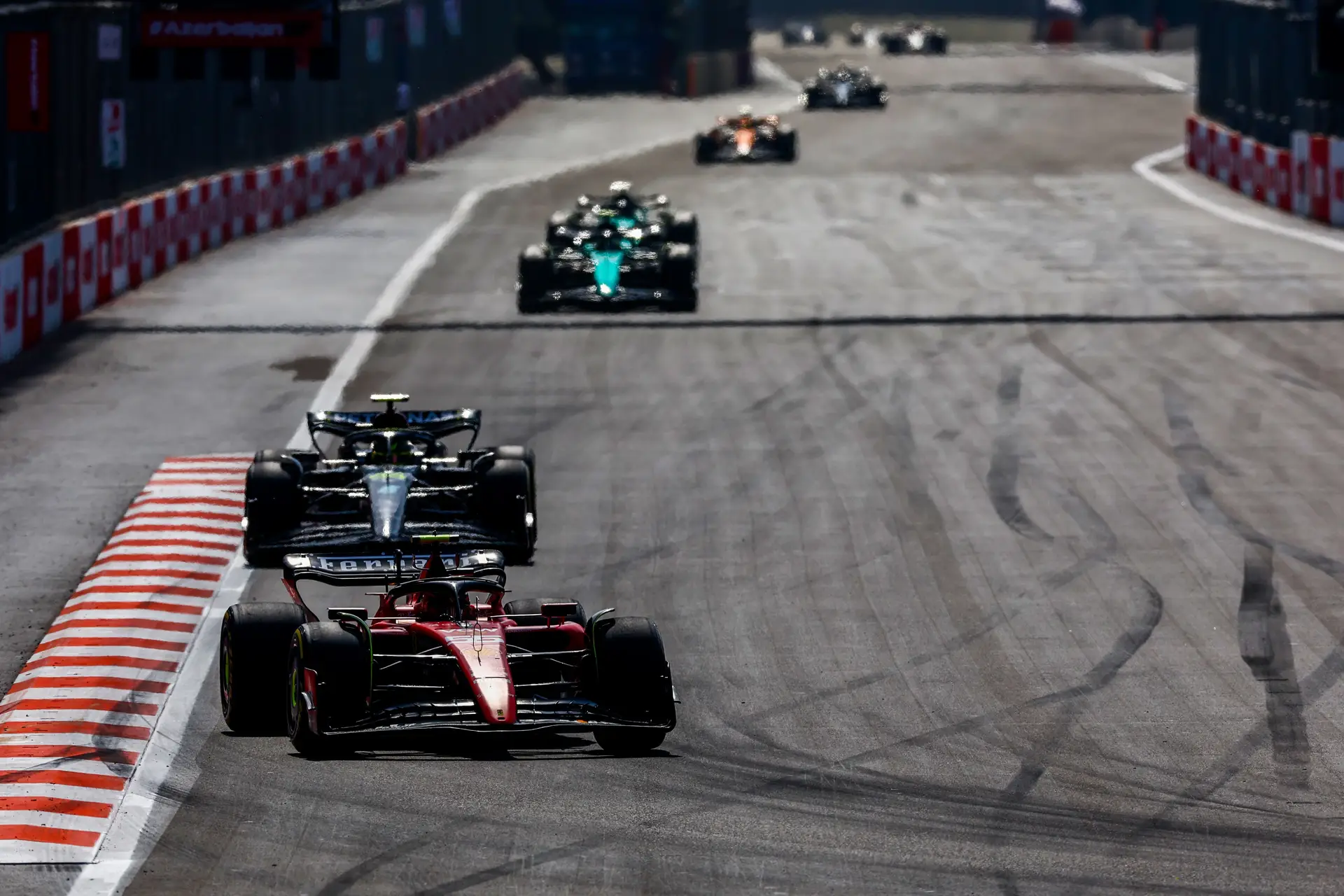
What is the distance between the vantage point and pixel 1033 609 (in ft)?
47.9

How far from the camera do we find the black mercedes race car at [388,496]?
15.6m

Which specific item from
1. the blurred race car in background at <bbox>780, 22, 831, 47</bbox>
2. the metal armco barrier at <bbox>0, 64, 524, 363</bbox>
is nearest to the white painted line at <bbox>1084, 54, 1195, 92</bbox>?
the blurred race car in background at <bbox>780, 22, 831, 47</bbox>

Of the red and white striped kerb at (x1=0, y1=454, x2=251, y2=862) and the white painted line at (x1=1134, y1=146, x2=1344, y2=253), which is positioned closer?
the red and white striped kerb at (x1=0, y1=454, x2=251, y2=862)

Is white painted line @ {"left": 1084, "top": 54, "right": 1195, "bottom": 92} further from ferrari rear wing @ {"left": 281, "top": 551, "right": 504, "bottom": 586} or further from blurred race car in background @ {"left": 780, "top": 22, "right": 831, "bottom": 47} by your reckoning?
ferrari rear wing @ {"left": 281, "top": 551, "right": 504, "bottom": 586}

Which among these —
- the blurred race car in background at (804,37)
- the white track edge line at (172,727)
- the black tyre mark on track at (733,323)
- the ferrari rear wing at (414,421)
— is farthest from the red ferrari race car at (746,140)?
the blurred race car in background at (804,37)

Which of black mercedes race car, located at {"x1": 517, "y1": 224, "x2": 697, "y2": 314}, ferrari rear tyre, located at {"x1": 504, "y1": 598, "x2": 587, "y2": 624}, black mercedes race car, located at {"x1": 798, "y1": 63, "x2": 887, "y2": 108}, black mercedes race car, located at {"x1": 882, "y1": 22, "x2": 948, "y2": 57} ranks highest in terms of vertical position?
black mercedes race car, located at {"x1": 882, "y1": 22, "x2": 948, "y2": 57}

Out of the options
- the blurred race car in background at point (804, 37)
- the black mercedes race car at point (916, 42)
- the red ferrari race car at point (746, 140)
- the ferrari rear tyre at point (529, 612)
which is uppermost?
the blurred race car in background at point (804, 37)

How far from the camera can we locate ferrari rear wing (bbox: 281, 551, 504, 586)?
12.8 meters

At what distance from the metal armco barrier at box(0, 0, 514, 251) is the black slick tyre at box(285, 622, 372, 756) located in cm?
1452

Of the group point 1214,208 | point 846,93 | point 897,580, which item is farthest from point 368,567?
point 846,93

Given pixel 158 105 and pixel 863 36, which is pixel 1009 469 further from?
pixel 863 36

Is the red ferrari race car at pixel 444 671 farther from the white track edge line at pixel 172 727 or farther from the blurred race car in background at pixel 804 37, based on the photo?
the blurred race car in background at pixel 804 37

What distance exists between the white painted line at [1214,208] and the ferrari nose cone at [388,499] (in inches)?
756

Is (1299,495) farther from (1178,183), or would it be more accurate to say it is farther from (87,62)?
(1178,183)
